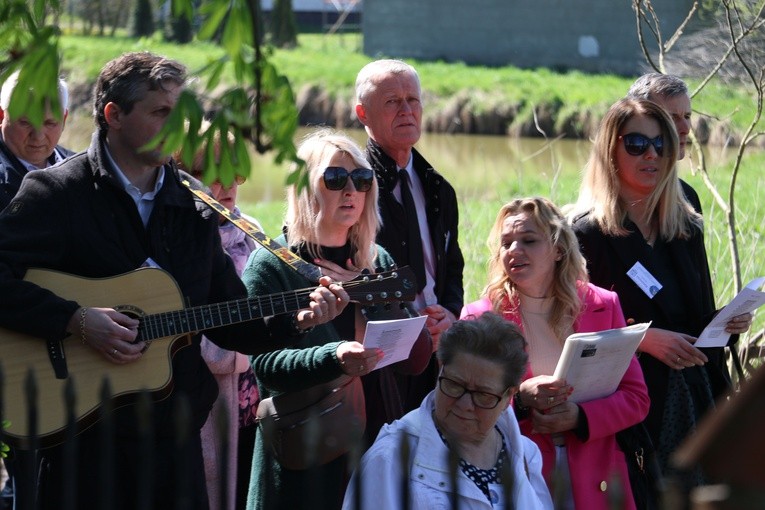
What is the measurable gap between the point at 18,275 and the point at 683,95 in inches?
141

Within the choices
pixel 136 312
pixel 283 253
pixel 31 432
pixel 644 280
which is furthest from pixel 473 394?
pixel 644 280

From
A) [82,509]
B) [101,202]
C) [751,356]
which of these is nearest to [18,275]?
[101,202]

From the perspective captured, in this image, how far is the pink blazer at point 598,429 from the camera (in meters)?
4.40

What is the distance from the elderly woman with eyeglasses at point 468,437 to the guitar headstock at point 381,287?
0.65 meters

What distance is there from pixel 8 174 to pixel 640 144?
9.47ft

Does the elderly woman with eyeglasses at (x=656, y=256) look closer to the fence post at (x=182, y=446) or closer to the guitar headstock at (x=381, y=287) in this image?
the guitar headstock at (x=381, y=287)

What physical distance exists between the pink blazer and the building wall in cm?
4673

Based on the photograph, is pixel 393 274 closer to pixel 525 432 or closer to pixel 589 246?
pixel 525 432

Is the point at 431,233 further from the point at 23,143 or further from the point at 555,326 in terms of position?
the point at 23,143

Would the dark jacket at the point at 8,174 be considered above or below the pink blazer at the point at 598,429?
above

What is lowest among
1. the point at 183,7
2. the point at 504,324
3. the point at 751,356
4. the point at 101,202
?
the point at 751,356

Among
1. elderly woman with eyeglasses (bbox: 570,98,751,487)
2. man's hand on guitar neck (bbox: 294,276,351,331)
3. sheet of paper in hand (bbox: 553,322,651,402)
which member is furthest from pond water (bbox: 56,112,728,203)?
man's hand on guitar neck (bbox: 294,276,351,331)

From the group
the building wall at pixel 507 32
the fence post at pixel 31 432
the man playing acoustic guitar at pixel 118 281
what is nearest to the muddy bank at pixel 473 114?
the building wall at pixel 507 32

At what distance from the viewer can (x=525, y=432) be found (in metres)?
4.52
